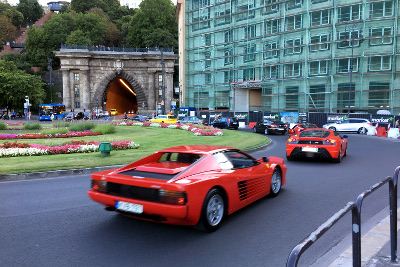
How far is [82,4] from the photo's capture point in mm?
97125

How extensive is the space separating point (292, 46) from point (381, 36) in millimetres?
10932

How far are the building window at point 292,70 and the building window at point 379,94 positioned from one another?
9.41 metres

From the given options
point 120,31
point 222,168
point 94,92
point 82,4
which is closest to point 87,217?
point 222,168

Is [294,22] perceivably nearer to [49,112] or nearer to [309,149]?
[309,149]

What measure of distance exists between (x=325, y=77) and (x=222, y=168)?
38865 mm

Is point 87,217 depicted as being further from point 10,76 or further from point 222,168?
point 10,76

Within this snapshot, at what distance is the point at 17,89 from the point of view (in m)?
64.9

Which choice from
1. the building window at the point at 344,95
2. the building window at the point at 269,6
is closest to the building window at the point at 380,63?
the building window at the point at 344,95

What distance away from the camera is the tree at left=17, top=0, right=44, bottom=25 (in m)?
131

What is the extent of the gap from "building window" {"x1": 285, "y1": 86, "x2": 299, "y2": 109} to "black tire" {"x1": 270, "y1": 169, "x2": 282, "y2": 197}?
122 ft

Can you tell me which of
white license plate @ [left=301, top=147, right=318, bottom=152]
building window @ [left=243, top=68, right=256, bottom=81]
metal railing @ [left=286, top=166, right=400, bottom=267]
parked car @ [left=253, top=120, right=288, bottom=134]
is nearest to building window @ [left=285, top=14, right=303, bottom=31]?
building window @ [left=243, top=68, right=256, bottom=81]

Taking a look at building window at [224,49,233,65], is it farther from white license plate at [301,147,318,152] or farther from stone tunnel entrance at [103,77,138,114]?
white license plate at [301,147,318,152]

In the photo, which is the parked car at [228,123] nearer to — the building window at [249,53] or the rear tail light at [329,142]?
the building window at [249,53]

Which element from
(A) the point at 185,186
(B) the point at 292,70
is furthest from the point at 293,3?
(A) the point at 185,186
